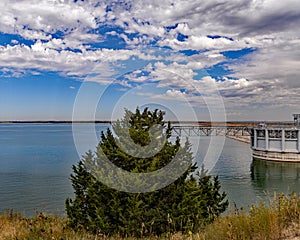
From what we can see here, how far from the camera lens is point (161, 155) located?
975cm

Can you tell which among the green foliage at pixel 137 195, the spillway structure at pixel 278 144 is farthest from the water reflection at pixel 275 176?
the green foliage at pixel 137 195

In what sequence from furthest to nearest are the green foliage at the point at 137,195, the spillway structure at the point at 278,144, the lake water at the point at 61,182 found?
the spillway structure at the point at 278,144 < the lake water at the point at 61,182 < the green foliage at the point at 137,195

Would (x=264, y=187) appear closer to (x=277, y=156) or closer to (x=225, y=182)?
(x=225, y=182)

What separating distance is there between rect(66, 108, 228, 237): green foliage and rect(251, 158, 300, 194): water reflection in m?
26.9

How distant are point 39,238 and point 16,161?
47.9m

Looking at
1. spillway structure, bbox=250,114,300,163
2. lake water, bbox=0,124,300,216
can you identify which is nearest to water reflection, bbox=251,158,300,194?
lake water, bbox=0,124,300,216

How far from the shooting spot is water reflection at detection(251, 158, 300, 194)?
1430 inches

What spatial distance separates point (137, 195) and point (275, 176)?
40229mm

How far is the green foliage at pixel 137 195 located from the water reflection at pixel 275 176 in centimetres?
2685

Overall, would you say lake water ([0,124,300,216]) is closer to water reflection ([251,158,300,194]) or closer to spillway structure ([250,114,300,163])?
water reflection ([251,158,300,194])

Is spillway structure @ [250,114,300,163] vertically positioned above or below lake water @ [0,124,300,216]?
above

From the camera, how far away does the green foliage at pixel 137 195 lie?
8734mm

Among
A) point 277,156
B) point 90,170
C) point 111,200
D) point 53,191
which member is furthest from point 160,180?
point 277,156

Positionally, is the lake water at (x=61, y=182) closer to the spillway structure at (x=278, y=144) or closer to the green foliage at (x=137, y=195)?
the spillway structure at (x=278, y=144)
